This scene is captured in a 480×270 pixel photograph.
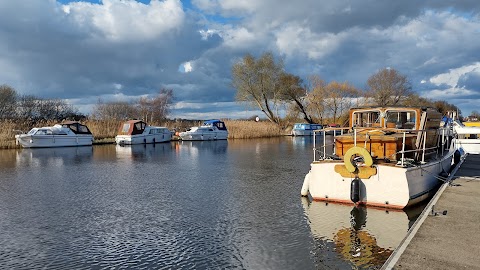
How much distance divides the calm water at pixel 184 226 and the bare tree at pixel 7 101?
127 feet

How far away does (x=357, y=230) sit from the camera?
411 inches

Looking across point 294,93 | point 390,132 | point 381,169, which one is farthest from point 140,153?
point 294,93

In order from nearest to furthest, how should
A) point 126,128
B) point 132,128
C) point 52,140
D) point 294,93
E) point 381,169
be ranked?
1. point 381,169
2. point 52,140
3. point 132,128
4. point 126,128
5. point 294,93

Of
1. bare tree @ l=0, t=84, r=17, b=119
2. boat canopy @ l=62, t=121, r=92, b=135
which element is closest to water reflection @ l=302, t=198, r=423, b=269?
boat canopy @ l=62, t=121, r=92, b=135

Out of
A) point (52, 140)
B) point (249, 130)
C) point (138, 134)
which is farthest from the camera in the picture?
point (249, 130)

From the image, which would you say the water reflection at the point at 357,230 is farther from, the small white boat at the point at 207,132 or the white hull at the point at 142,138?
the small white boat at the point at 207,132

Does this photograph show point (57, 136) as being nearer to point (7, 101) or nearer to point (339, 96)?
point (7, 101)

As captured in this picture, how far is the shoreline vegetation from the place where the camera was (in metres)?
38.4

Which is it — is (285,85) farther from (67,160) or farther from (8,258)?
(8,258)

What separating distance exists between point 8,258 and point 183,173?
1251 centimetres

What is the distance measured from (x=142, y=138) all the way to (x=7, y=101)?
21.6m

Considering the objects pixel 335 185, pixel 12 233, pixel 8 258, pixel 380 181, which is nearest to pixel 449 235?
pixel 380 181

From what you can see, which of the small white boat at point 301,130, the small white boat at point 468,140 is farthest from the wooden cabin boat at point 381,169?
the small white boat at point 301,130

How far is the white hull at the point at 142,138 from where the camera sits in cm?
4156
